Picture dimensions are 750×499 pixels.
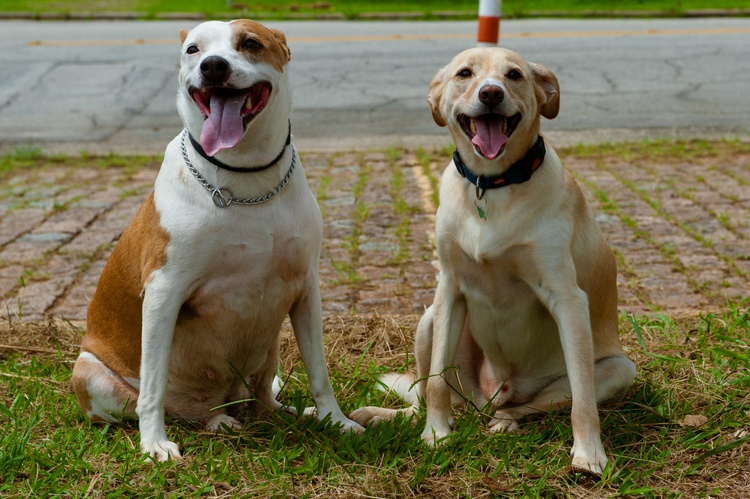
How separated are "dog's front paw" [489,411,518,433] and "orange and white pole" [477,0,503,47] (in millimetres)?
5011

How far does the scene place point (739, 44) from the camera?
38.9 feet

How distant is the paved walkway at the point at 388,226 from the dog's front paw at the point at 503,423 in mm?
1291

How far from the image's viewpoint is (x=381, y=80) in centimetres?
1038

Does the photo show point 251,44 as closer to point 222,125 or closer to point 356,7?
point 222,125

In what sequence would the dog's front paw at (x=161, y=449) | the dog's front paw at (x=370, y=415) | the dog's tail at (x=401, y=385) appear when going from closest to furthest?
the dog's front paw at (x=161, y=449) → the dog's front paw at (x=370, y=415) → the dog's tail at (x=401, y=385)

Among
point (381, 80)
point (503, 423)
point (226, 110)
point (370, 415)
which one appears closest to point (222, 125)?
point (226, 110)

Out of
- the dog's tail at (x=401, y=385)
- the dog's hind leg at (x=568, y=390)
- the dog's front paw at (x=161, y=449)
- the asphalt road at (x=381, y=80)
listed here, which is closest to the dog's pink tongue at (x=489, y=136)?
the dog's hind leg at (x=568, y=390)

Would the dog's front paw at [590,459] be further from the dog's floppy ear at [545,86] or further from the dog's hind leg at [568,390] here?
the dog's floppy ear at [545,86]

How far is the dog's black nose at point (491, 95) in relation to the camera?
3.08m

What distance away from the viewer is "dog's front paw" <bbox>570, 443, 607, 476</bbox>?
10.1 ft

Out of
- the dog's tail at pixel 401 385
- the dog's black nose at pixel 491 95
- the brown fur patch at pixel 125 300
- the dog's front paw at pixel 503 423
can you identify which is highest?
the dog's black nose at pixel 491 95

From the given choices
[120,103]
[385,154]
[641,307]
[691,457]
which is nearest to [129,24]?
[120,103]

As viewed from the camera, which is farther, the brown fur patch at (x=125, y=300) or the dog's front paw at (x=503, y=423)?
the dog's front paw at (x=503, y=423)

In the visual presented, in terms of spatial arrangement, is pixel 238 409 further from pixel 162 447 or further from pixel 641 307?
pixel 641 307
